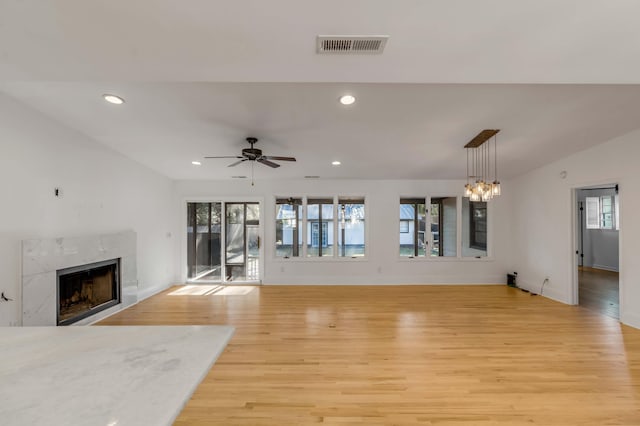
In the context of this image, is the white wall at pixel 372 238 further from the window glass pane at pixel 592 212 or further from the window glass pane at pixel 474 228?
the window glass pane at pixel 592 212

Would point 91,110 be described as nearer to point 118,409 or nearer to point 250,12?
point 250,12

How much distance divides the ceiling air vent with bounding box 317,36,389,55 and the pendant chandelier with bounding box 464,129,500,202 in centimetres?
249

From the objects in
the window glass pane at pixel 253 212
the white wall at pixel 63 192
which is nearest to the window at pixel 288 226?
the window glass pane at pixel 253 212

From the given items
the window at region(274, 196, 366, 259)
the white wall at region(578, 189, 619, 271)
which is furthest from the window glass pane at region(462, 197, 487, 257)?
the white wall at region(578, 189, 619, 271)

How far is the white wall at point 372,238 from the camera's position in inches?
237

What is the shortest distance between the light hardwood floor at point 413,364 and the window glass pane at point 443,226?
1.75 metres

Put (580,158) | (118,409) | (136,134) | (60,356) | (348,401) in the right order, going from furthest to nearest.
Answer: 1. (580,158)
2. (136,134)
3. (348,401)
4. (60,356)
5. (118,409)

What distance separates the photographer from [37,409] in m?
0.72

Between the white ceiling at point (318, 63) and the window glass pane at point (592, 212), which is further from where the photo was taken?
the window glass pane at point (592, 212)

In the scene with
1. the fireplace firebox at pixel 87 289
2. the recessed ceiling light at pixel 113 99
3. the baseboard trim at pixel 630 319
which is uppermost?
the recessed ceiling light at pixel 113 99

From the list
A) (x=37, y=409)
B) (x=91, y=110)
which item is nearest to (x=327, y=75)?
(x=37, y=409)

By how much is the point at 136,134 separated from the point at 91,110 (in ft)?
2.05

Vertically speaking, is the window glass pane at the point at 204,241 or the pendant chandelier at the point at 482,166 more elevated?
the pendant chandelier at the point at 482,166

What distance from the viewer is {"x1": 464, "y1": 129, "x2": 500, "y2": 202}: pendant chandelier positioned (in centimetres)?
351
